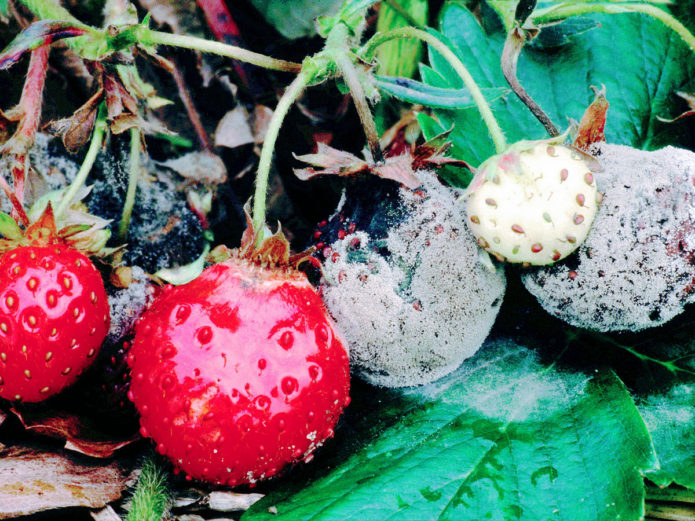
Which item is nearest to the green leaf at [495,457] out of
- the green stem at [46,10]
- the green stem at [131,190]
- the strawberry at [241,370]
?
the strawberry at [241,370]

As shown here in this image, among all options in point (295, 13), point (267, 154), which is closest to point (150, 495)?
point (267, 154)

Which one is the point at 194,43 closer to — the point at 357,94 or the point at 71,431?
the point at 357,94

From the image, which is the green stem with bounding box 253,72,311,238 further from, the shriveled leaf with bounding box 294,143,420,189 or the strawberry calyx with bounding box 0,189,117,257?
the strawberry calyx with bounding box 0,189,117,257

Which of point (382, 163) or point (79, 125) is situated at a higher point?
point (79, 125)

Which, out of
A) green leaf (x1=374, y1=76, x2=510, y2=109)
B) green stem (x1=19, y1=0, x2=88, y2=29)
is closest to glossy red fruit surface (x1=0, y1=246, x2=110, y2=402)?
green stem (x1=19, y1=0, x2=88, y2=29)

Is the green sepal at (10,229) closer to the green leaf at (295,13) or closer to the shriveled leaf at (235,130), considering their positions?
the shriveled leaf at (235,130)

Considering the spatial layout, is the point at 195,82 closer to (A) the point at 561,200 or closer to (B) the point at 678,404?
(A) the point at 561,200
